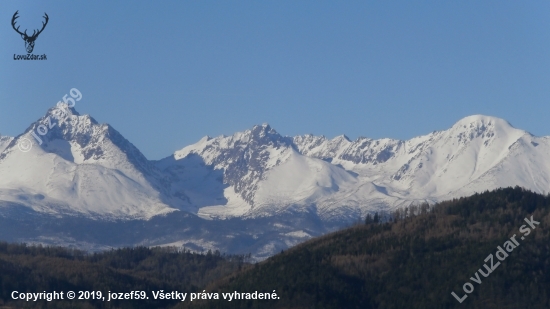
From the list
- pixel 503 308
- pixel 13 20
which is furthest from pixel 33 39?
pixel 503 308

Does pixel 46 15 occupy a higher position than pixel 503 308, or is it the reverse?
pixel 46 15

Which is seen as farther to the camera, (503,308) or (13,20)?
(503,308)

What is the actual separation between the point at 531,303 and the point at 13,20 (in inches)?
3701

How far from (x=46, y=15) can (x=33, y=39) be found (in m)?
4.79

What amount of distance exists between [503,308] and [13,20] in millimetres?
90168

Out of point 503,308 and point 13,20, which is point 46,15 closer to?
point 13,20

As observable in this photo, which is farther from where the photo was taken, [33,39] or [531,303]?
[531,303]

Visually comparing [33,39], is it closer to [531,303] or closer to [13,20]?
[13,20]

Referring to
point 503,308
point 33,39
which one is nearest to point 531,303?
point 503,308

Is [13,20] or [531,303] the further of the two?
[531,303]

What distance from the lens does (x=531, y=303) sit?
19950 cm

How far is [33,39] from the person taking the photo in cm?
18725

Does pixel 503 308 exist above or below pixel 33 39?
below

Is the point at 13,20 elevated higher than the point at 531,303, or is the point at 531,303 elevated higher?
the point at 13,20
